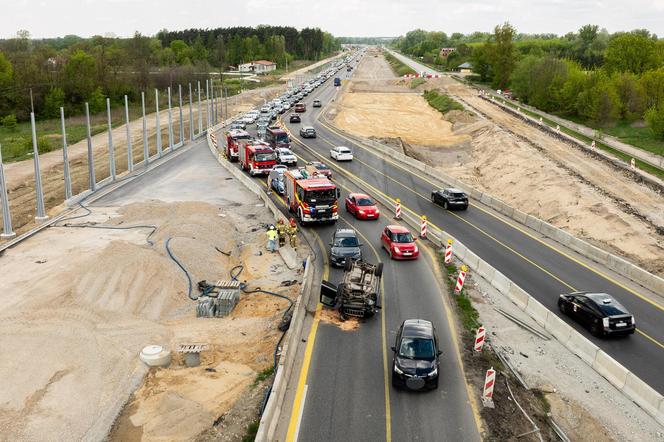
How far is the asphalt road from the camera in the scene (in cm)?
1602

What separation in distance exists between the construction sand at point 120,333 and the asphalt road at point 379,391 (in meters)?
2.56

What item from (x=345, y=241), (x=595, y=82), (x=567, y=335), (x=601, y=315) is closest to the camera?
(x=567, y=335)

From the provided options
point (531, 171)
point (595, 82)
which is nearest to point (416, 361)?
point (531, 171)

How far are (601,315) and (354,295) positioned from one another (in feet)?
34.1

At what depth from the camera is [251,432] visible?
15766 millimetres

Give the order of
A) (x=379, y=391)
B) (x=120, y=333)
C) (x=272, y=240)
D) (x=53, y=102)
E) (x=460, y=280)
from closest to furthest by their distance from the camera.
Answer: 1. (x=379, y=391)
2. (x=120, y=333)
3. (x=460, y=280)
4. (x=272, y=240)
5. (x=53, y=102)

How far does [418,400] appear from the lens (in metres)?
17.6

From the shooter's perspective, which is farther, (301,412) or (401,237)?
(401,237)

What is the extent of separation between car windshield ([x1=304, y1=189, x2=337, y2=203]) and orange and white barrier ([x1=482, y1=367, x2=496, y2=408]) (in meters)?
19.8

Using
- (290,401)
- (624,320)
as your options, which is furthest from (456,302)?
(290,401)

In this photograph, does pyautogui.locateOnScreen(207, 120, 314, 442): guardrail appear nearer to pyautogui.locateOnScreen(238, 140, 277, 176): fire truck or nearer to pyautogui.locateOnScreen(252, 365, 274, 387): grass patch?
pyautogui.locateOnScreen(252, 365, 274, 387): grass patch

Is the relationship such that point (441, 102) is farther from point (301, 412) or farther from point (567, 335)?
point (301, 412)

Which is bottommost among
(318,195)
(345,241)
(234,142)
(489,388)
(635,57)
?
(489,388)

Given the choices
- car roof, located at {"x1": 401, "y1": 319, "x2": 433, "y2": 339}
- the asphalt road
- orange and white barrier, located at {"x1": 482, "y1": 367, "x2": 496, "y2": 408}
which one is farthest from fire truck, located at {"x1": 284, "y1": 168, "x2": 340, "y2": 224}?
orange and white barrier, located at {"x1": 482, "y1": 367, "x2": 496, "y2": 408}
